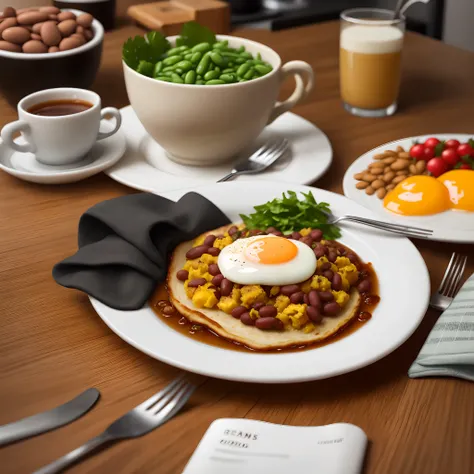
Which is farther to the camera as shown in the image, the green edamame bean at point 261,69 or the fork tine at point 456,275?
the green edamame bean at point 261,69

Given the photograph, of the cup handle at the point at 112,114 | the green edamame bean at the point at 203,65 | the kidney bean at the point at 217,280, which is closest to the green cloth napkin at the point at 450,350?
the kidney bean at the point at 217,280

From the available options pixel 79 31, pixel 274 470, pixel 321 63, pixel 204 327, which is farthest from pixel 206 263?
pixel 321 63

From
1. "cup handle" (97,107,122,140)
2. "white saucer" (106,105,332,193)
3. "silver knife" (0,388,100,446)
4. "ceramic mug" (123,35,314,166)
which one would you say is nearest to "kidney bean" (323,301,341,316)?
"silver knife" (0,388,100,446)

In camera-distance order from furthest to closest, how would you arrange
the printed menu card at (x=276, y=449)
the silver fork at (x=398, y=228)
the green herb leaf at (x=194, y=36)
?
the green herb leaf at (x=194, y=36), the silver fork at (x=398, y=228), the printed menu card at (x=276, y=449)

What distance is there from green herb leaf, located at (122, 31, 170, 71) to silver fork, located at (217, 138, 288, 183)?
0.34 m

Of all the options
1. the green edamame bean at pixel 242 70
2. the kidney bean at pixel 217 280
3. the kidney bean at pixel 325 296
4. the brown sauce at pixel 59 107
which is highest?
the green edamame bean at pixel 242 70

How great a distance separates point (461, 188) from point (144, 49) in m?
0.80

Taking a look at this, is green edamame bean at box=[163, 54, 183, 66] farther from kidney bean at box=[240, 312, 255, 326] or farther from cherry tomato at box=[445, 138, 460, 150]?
kidney bean at box=[240, 312, 255, 326]

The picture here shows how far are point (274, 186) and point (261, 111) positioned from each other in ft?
0.73

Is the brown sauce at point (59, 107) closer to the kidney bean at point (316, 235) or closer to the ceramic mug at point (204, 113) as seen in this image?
the ceramic mug at point (204, 113)

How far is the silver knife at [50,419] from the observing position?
0.87 metres

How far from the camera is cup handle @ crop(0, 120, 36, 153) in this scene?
1.48m

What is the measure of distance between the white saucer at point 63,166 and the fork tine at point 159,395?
69 centimetres

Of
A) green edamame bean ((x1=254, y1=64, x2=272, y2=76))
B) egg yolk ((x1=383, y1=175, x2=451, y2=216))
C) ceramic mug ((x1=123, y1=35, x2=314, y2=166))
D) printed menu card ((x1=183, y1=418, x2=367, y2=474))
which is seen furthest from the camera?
green edamame bean ((x1=254, y1=64, x2=272, y2=76))
